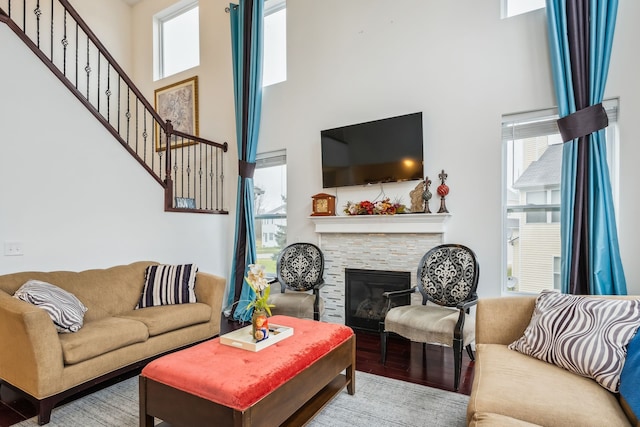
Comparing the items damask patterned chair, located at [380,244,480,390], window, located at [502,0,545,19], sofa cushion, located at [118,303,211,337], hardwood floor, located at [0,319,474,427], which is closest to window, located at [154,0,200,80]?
sofa cushion, located at [118,303,211,337]

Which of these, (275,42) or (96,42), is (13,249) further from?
(275,42)

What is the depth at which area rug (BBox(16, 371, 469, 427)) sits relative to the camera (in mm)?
2135

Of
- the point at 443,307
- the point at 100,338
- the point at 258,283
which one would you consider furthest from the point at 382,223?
the point at 100,338

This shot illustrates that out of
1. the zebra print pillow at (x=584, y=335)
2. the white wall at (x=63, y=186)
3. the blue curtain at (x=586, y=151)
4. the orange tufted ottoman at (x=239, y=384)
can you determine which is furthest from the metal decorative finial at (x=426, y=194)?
the white wall at (x=63, y=186)

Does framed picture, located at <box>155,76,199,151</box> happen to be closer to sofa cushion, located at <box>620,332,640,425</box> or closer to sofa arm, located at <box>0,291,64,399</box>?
sofa arm, located at <box>0,291,64,399</box>

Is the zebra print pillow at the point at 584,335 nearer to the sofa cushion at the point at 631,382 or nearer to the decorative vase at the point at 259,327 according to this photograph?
the sofa cushion at the point at 631,382

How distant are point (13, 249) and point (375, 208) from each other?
3.26 m

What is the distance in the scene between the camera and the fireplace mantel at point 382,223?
11.4ft

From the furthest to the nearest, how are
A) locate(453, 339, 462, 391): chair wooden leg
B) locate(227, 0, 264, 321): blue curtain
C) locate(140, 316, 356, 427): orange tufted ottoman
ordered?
locate(227, 0, 264, 321): blue curtain, locate(453, 339, 462, 391): chair wooden leg, locate(140, 316, 356, 427): orange tufted ottoman

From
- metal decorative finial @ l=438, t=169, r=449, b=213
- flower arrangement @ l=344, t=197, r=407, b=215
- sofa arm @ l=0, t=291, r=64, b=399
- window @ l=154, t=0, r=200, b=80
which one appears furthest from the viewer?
window @ l=154, t=0, r=200, b=80

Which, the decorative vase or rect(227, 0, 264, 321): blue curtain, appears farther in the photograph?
rect(227, 0, 264, 321): blue curtain

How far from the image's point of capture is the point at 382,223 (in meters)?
3.74

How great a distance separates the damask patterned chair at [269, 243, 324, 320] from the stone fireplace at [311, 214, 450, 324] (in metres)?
0.22

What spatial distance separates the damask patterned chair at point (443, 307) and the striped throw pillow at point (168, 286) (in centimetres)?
186
